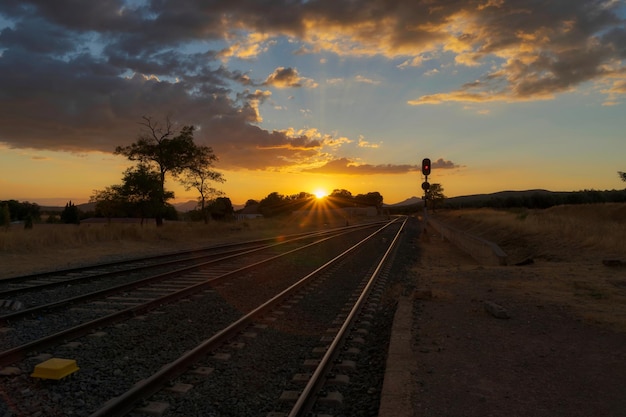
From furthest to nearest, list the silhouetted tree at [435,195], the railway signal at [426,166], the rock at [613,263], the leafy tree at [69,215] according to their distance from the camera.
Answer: the silhouetted tree at [435,195]
the leafy tree at [69,215]
the railway signal at [426,166]
the rock at [613,263]

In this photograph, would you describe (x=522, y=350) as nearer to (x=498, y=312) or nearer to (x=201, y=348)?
(x=498, y=312)

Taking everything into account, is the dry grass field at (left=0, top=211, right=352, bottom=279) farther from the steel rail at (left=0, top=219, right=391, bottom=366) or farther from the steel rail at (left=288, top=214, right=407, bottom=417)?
the steel rail at (left=288, top=214, right=407, bottom=417)

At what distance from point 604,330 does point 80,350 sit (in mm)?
7908

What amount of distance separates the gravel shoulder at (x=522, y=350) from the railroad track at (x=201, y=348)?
1184mm

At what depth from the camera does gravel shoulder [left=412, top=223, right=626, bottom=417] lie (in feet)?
15.9

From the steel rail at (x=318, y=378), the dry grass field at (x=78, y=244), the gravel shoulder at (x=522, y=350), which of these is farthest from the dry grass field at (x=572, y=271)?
the dry grass field at (x=78, y=244)

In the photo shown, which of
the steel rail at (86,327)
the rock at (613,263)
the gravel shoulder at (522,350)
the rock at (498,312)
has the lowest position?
the gravel shoulder at (522,350)

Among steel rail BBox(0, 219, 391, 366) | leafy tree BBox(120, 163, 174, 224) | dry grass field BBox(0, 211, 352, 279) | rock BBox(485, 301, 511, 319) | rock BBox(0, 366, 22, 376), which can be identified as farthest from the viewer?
leafy tree BBox(120, 163, 174, 224)

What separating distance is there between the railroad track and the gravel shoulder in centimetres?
118

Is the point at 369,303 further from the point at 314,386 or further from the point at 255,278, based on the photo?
the point at 314,386

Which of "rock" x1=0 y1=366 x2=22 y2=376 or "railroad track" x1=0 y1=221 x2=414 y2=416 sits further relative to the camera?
"rock" x1=0 y1=366 x2=22 y2=376

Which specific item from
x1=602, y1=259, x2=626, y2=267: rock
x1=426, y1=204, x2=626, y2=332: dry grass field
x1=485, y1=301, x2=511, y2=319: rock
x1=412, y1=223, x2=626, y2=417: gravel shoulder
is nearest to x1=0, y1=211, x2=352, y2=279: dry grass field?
x1=412, y1=223, x2=626, y2=417: gravel shoulder

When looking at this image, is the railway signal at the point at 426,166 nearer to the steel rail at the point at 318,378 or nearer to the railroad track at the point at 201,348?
the railroad track at the point at 201,348

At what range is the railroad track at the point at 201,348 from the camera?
16.0 feet
